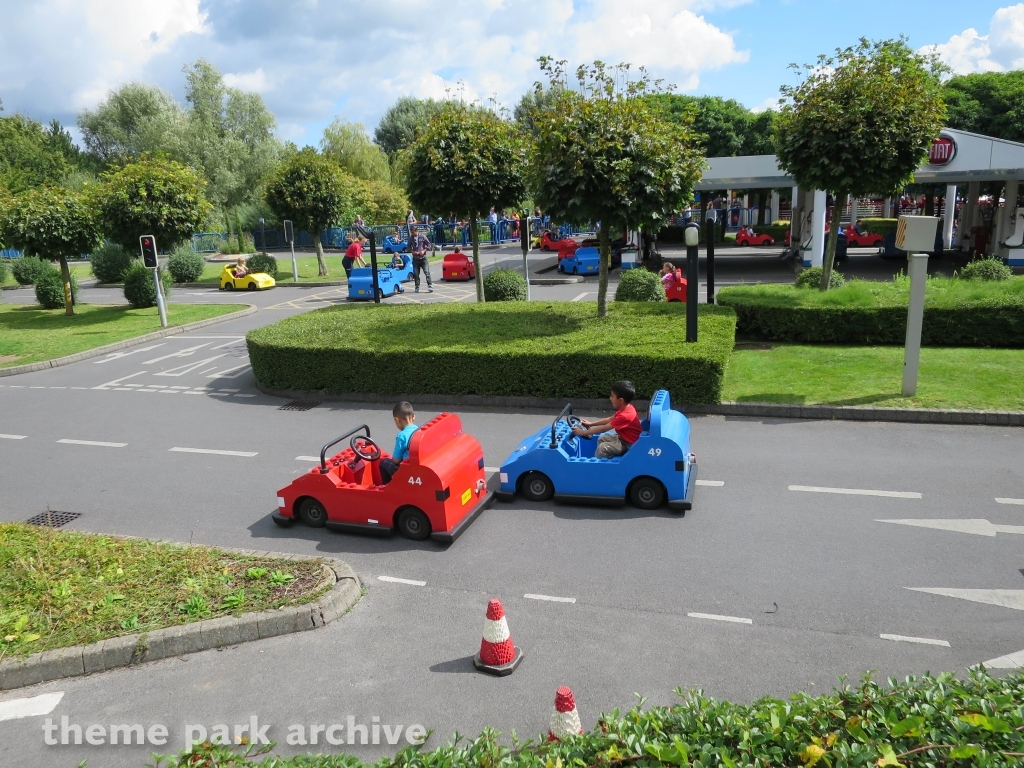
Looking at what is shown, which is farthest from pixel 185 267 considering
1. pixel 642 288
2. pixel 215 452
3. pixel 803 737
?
pixel 803 737

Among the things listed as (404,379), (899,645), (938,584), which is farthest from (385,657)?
(404,379)

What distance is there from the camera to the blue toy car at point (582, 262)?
2869 cm

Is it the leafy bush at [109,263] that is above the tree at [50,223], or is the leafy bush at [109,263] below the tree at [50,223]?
below

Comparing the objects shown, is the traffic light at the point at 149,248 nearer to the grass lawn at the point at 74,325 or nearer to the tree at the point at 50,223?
the grass lawn at the point at 74,325

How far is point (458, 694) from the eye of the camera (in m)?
5.21

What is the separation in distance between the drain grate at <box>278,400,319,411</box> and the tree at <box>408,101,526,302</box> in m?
6.14

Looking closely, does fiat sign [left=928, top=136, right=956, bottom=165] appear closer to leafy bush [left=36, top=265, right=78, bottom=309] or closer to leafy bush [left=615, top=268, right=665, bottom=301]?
leafy bush [left=615, top=268, right=665, bottom=301]

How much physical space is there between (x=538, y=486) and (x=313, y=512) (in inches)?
97.3

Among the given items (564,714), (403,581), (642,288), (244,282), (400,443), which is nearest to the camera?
(564,714)

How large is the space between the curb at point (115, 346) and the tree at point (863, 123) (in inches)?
625

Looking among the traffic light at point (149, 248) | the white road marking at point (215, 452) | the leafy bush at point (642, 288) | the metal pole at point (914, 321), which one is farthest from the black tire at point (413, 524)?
the traffic light at point (149, 248)

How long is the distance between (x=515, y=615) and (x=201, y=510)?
448 centimetres

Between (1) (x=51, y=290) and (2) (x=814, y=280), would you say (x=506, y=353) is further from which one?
(1) (x=51, y=290)

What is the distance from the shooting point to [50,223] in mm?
21297
